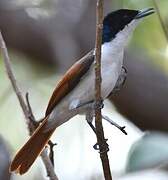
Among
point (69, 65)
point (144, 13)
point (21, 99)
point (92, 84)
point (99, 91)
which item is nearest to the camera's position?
point (99, 91)

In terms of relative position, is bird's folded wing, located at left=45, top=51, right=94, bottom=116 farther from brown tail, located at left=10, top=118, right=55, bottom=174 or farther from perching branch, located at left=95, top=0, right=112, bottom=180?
perching branch, located at left=95, top=0, right=112, bottom=180

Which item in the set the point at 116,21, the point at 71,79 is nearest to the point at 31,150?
the point at 71,79

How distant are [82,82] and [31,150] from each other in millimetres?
148

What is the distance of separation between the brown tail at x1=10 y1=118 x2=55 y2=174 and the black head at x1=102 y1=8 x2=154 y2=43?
19 cm

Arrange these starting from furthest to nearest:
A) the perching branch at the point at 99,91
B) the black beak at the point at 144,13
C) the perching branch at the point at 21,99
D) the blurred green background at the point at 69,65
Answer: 1. the blurred green background at the point at 69,65
2. the black beak at the point at 144,13
3. the perching branch at the point at 21,99
4. the perching branch at the point at 99,91

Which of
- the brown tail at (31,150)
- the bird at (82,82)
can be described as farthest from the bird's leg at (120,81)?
the brown tail at (31,150)

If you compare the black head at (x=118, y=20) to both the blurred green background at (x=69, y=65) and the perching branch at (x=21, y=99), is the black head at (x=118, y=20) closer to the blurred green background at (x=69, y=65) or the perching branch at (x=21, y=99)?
the blurred green background at (x=69, y=65)

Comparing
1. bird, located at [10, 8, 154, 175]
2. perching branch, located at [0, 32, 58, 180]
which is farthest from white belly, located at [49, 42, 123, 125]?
perching branch, located at [0, 32, 58, 180]

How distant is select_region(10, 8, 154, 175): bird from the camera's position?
1115 millimetres

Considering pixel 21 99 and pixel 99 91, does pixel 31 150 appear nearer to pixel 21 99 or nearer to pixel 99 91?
pixel 21 99

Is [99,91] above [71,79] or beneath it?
beneath

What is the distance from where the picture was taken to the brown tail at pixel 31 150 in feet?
3.53

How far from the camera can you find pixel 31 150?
114cm

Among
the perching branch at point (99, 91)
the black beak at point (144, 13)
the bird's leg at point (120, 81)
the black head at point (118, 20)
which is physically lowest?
the perching branch at point (99, 91)
